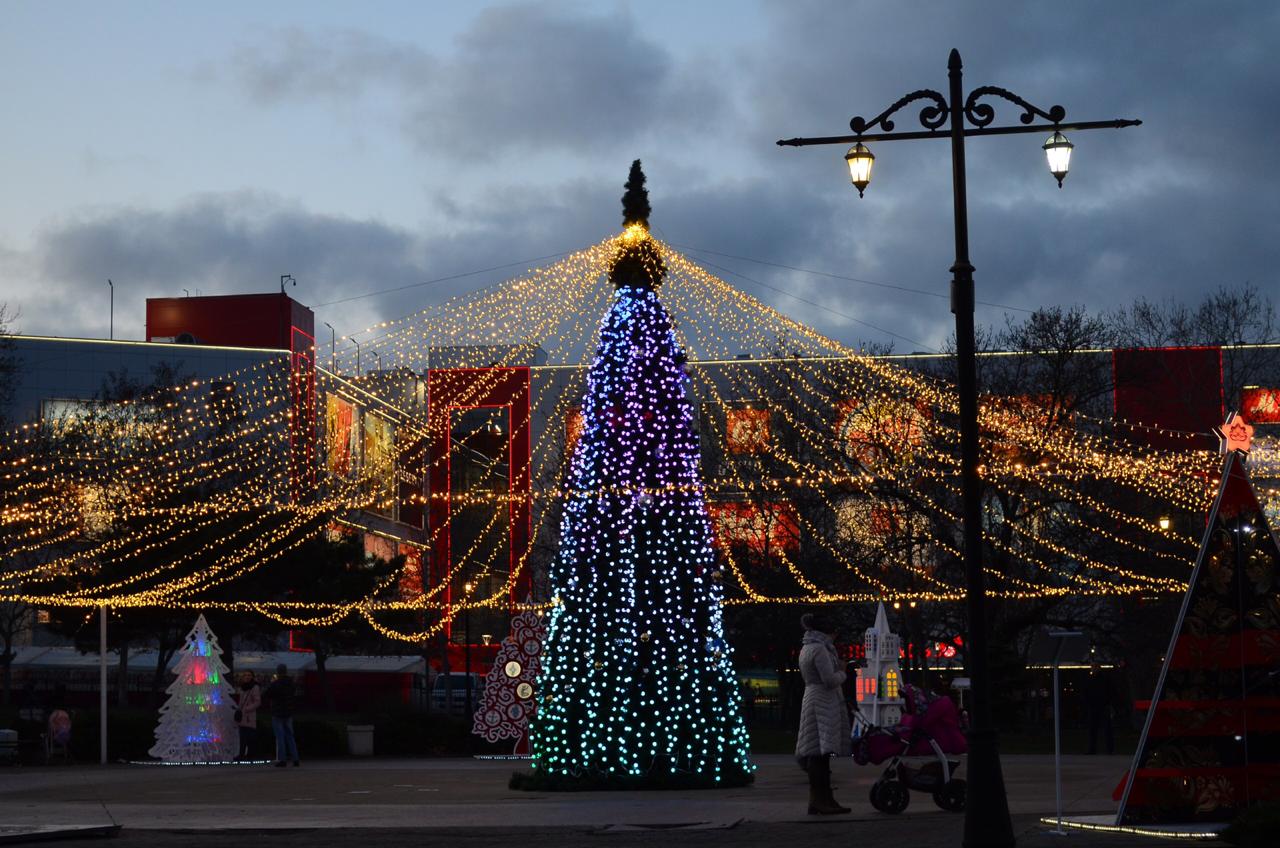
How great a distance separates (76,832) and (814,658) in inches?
285

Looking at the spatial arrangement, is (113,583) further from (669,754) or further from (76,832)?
(76,832)

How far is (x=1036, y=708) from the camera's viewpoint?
57.6 m

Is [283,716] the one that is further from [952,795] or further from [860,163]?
[860,163]

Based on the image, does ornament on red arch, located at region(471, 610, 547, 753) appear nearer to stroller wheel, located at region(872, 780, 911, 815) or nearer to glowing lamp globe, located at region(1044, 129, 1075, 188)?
stroller wheel, located at region(872, 780, 911, 815)

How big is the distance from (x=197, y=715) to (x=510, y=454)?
1028 inches

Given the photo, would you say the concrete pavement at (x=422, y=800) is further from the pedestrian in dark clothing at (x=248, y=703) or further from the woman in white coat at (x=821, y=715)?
the pedestrian in dark clothing at (x=248, y=703)

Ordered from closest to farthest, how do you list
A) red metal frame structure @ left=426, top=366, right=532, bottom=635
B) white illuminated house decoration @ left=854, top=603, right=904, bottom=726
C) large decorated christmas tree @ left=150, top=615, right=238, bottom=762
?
large decorated christmas tree @ left=150, top=615, right=238, bottom=762 → white illuminated house decoration @ left=854, top=603, right=904, bottom=726 → red metal frame structure @ left=426, top=366, right=532, bottom=635

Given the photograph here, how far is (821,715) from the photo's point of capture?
17141 millimetres

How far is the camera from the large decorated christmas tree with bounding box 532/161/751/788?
2095 centimetres

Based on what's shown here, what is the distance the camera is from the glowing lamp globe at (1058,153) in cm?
1488

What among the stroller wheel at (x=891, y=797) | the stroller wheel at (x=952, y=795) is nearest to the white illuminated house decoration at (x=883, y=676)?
the stroller wheel at (x=952, y=795)

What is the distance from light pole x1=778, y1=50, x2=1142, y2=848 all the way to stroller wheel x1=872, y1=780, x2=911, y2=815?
309 centimetres

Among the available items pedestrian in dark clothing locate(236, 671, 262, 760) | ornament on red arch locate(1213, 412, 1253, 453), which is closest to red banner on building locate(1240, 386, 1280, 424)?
pedestrian in dark clothing locate(236, 671, 262, 760)

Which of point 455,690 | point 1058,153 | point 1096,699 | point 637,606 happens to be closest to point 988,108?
point 1058,153
